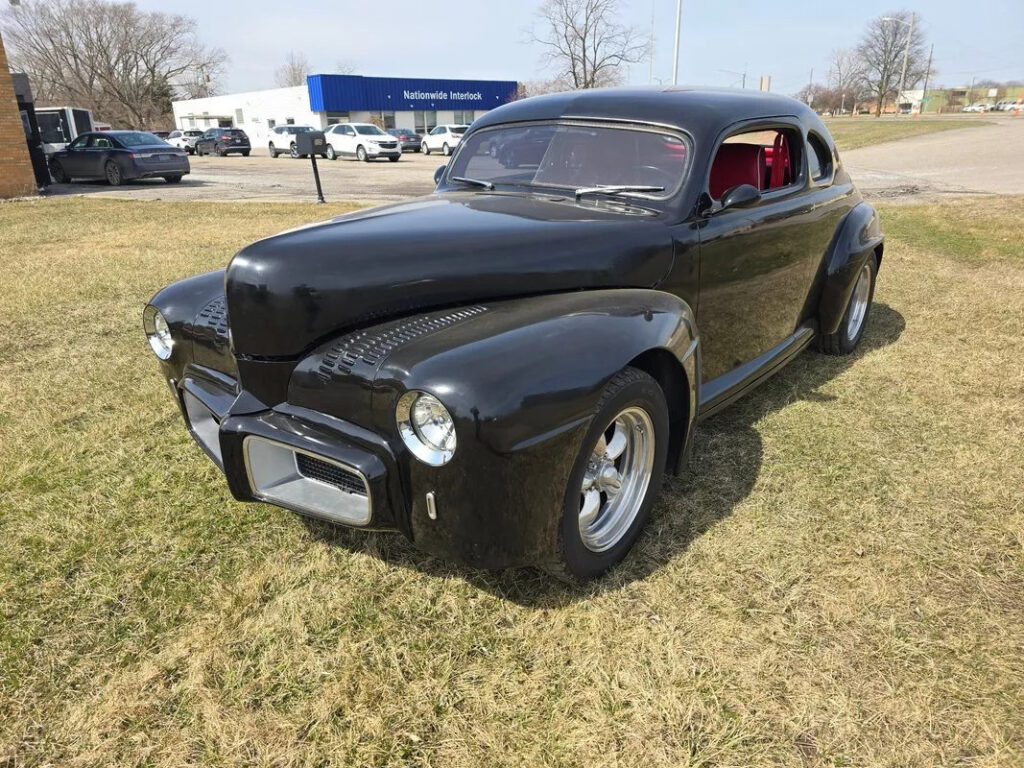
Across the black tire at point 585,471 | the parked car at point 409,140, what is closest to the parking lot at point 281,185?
the parked car at point 409,140

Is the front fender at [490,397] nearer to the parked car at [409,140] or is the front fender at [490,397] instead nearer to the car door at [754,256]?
the car door at [754,256]

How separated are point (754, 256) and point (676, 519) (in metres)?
1.43

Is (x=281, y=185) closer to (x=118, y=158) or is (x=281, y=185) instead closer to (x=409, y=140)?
(x=118, y=158)

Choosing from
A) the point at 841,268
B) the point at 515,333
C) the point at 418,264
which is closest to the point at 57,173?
the point at 418,264

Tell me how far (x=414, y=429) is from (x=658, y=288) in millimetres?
1396

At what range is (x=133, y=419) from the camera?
12.8 feet

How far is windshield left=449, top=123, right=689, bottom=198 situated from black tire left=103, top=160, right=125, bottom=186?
59.8ft

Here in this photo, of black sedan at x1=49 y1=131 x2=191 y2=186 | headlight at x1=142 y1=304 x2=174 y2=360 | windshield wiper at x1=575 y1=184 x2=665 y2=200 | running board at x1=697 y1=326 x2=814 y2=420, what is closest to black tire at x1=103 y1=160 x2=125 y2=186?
black sedan at x1=49 y1=131 x2=191 y2=186

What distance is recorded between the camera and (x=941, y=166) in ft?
62.3

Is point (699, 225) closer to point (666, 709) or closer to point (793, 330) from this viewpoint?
point (793, 330)

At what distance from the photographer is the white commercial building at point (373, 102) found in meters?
47.5

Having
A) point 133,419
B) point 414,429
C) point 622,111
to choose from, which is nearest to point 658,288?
point 622,111

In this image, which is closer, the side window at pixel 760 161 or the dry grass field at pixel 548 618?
the dry grass field at pixel 548 618

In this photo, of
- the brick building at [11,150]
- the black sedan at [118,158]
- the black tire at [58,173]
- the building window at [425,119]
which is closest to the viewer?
the brick building at [11,150]
